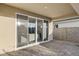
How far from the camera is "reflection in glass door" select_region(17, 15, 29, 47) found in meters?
5.31

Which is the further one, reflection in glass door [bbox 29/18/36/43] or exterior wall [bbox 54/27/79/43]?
exterior wall [bbox 54/27/79/43]

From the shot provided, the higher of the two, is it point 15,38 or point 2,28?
point 2,28

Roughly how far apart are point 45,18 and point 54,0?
526 centimetres

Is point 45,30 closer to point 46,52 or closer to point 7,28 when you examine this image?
point 46,52

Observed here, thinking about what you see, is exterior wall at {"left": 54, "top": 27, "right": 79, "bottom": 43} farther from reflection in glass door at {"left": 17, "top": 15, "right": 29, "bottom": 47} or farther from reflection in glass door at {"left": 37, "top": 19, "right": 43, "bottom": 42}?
reflection in glass door at {"left": 17, "top": 15, "right": 29, "bottom": 47}

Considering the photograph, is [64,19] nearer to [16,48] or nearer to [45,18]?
[45,18]

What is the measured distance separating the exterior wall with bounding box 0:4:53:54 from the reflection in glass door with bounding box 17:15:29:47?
0.33m

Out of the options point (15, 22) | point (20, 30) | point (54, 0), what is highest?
point (54, 0)

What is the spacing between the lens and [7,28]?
4.65 m

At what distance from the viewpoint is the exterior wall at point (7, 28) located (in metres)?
4.45

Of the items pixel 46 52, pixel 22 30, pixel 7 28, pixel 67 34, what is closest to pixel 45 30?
pixel 67 34

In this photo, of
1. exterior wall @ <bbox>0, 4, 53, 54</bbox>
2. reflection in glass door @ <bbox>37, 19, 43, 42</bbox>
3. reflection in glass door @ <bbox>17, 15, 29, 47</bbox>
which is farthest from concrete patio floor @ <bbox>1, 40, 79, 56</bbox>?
reflection in glass door @ <bbox>37, 19, 43, 42</bbox>

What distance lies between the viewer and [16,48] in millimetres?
5086

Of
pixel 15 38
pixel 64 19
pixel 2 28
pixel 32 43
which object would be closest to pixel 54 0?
pixel 2 28
